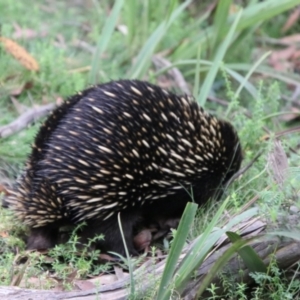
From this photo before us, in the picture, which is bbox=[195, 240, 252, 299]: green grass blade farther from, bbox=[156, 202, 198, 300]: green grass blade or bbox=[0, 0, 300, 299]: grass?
bbox=[156, 202, 198, 300]: green grass blade

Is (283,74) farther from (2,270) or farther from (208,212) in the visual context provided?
(2,270)

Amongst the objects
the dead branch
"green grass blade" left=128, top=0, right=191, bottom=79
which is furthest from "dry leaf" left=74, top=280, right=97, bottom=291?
"green grass blade" left=128, top=0, right=191, bottom=79

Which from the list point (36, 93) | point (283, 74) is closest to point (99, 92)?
point (36, 93)

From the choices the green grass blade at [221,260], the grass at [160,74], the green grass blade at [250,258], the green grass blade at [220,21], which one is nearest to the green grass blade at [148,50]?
the grass at [160,74]

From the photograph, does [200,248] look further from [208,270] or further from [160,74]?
[160,74]

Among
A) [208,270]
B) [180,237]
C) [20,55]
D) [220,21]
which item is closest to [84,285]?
[208,270]

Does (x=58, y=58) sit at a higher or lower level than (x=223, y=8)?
lower
